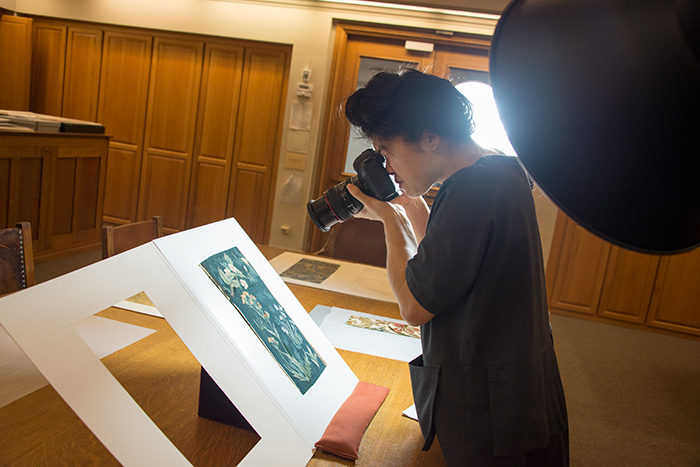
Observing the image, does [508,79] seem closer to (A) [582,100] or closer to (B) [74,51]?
(A) [582,100]

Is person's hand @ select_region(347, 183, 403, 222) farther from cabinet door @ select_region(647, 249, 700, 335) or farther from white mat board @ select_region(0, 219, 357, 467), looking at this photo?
cabinet door @ select_region(647, 249, 700, 335)

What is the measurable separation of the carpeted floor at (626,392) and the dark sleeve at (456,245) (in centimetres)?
181

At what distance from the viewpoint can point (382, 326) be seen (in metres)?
1.33

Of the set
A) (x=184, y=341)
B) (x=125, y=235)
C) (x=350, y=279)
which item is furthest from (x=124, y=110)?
(x=184, y=341)

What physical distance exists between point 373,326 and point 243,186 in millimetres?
3383

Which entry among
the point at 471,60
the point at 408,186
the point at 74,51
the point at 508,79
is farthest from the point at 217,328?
the point at 74,51

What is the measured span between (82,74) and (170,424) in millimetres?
4779

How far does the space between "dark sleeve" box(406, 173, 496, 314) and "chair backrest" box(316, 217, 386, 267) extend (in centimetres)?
152

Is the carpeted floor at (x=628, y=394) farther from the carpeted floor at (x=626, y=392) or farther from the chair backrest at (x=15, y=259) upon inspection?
the chair backrest at (x=15, y=259)

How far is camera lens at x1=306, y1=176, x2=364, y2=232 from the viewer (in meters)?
0.96

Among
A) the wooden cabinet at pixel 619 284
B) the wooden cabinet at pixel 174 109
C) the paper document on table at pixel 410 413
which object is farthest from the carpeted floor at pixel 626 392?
the paper document on table at pixel 410 413

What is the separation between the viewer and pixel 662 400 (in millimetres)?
2730

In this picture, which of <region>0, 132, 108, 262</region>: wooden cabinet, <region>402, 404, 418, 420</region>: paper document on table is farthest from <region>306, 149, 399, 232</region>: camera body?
<region>0, 132, 108, 262</region>: wooden cabinet

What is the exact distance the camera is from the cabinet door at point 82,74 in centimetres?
458
